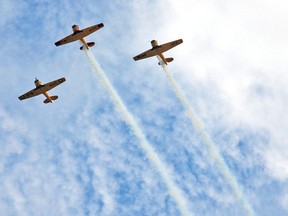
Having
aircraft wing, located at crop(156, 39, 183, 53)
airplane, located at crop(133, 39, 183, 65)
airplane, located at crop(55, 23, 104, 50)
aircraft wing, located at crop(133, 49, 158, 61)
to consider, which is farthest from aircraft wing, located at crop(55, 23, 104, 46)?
aircraft wing, located at crop(156, 39, 183, 53)

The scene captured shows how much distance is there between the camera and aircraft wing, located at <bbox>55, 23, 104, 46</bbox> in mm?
166125

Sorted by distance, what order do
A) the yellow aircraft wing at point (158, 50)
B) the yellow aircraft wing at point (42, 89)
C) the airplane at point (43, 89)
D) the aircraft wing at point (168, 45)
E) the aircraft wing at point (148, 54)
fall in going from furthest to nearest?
the airplane at point (43, 89) → the yellow aircraft wing at point (42, 89) → the aircraft wing at point (148, 54) → the yellow aircraft wing at point (158, 50) → the aircraft wing at point (168, 45)

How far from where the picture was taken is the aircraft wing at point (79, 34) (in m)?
166

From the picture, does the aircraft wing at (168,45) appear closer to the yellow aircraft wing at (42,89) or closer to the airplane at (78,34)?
the airplane at (78,34)

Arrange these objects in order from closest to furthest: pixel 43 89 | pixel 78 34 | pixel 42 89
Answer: pixel 78 34
pixel 42 89
pixel 43 89

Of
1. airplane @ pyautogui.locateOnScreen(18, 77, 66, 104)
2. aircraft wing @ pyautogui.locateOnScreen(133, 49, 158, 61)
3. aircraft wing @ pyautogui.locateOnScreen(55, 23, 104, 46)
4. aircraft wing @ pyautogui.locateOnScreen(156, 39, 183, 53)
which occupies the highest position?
aircraft wing @ pyautogui.locateOnScreen(55, 23, 104, 46)

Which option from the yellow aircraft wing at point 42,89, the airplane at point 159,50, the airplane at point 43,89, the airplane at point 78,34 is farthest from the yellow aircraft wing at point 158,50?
the airplane at point 43,89

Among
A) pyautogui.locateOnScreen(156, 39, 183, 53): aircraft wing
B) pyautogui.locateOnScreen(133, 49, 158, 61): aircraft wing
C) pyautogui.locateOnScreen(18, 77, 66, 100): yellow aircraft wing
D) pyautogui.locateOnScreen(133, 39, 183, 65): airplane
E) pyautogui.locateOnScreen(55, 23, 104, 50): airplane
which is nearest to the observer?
pyautogui.locateOnScreen(55, 23, 104, 50): airplane

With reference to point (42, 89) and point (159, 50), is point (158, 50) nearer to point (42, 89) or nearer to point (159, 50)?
point (159, 50)

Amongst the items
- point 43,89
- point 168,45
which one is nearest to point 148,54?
point 168,45

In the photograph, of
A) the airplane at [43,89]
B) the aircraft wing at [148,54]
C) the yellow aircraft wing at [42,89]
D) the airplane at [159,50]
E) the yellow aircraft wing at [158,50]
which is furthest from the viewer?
the airplane at [43,89]

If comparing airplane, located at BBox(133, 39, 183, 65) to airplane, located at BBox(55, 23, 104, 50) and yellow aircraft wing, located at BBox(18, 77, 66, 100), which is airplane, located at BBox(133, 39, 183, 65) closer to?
airplane, located at BBox(55, 23, 104, 50)

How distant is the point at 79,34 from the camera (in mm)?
166750

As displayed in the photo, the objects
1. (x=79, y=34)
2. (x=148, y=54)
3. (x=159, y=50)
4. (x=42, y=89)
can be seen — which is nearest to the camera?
(x=79, y=34)
